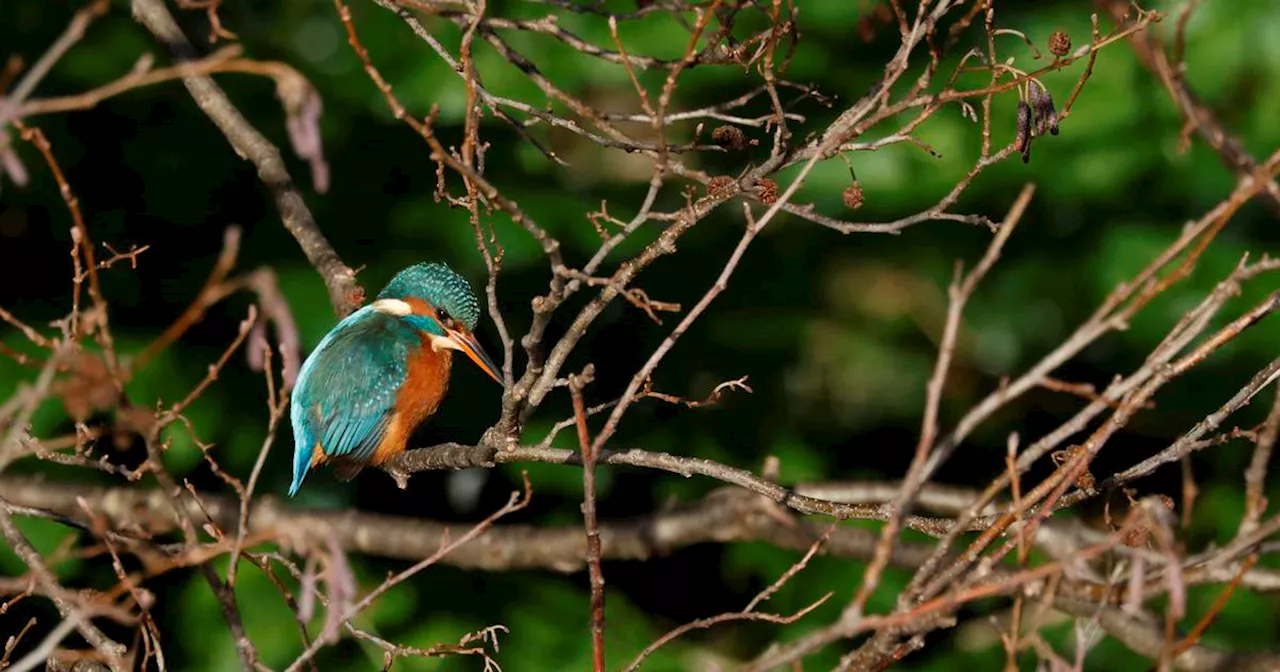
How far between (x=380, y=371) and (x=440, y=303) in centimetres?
22

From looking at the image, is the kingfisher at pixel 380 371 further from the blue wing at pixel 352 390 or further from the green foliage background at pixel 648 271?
the green foliage background at pixel 648 271

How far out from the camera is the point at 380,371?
3289 millimetres

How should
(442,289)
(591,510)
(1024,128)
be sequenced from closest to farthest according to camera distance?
(591,510) < (1024,128) < (442,289)

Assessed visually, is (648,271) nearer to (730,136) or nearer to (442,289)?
(442,289)

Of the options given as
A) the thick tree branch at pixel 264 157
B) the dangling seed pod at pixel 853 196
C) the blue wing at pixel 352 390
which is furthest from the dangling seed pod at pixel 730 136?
the blue wing at pixel 352 390

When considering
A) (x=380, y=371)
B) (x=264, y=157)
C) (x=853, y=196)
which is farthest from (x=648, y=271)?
(x=853, y=196)

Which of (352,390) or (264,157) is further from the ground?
(264,157)

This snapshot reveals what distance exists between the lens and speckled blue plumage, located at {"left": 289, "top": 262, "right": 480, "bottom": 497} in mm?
3232

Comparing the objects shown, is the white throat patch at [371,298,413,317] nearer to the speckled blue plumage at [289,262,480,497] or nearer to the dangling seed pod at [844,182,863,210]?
the speckled blue plumage at [289,262,480,497]

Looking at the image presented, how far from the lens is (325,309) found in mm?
3277

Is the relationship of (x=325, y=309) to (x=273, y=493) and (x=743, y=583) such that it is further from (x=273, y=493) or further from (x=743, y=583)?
(x=743, y=583)

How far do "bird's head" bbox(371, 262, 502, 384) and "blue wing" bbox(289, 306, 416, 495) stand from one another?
58mm

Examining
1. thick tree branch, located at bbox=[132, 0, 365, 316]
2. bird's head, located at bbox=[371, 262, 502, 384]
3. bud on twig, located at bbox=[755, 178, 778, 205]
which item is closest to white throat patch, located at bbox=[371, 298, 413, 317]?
bird's head, located at bbox=[371, 262, 502, 384]

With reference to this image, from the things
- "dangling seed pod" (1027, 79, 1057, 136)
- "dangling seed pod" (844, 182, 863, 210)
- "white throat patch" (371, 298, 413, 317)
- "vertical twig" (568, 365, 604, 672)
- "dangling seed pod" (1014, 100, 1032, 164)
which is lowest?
"vertical twig" (568, 365, 604, 672)
